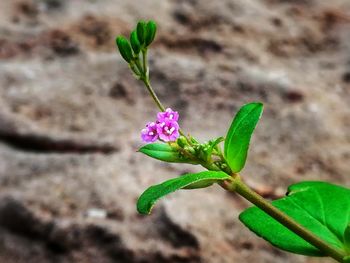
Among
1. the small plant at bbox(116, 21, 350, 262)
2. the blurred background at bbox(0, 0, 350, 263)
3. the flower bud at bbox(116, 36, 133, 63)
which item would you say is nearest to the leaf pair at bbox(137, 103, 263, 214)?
the small plant at bbox(116, 21, 350, 262)

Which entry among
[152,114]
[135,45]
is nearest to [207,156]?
[135,45]

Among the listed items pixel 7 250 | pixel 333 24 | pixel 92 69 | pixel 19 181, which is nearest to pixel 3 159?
pixel 19 181

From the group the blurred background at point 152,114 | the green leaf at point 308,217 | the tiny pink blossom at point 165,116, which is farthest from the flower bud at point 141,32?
the blurred background at point 152,114

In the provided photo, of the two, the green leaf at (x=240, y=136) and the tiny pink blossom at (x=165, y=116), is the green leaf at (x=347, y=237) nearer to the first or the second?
the green leaf at (x=240, y=136)

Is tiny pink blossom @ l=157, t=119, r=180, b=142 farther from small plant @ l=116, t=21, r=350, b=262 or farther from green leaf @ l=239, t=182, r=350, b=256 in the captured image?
green leaf @ l=239, t=182, r=350, b=256

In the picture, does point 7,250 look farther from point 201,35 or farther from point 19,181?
point 201,35

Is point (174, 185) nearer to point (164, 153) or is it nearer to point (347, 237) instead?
point (164, 153)
